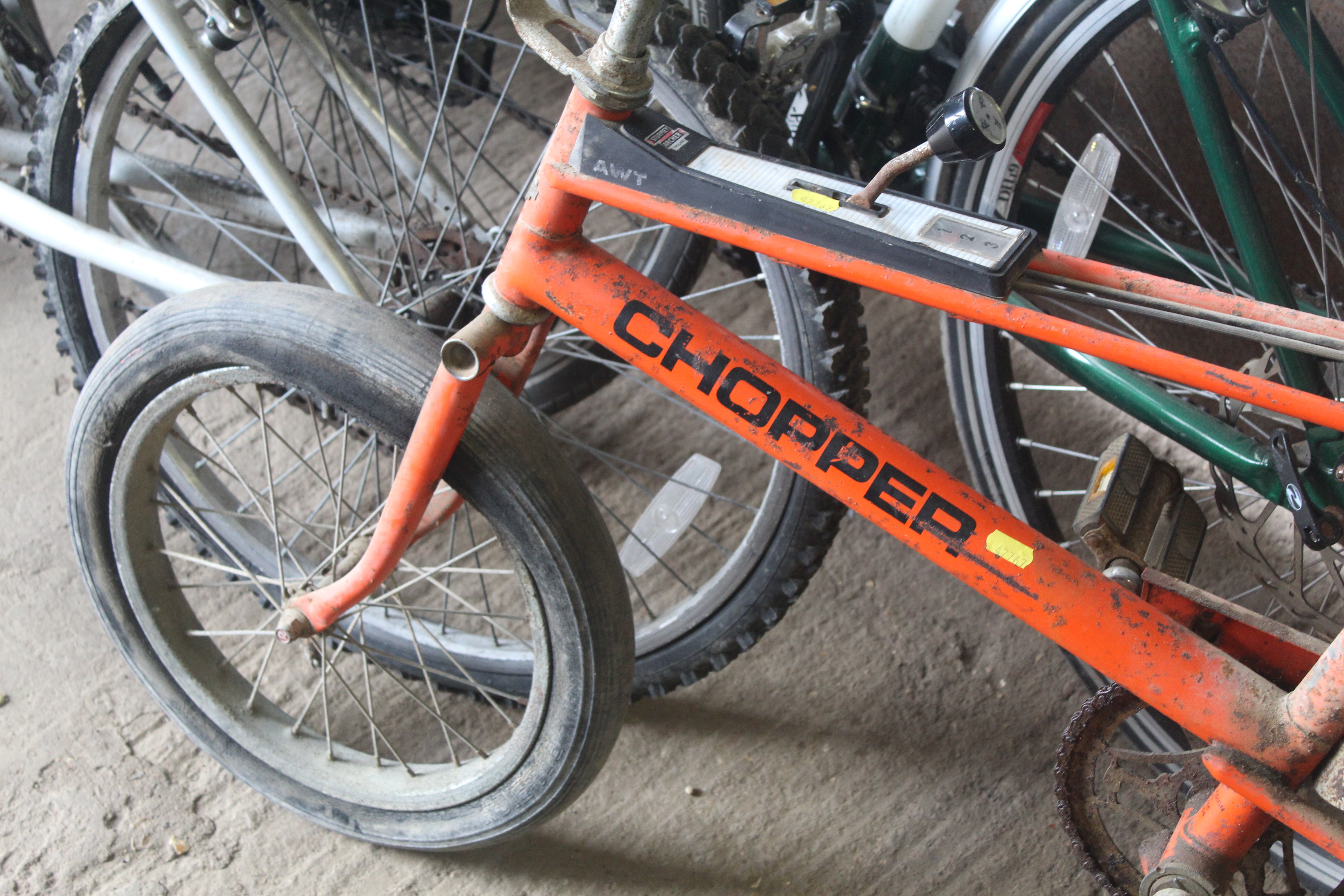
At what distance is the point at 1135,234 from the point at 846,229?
0.76m

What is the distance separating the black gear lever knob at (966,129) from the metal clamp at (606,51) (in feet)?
0.78

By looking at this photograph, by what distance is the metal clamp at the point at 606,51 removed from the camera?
0.81m

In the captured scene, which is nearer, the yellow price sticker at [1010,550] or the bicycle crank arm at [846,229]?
the bicycle crank arm at [846,229]

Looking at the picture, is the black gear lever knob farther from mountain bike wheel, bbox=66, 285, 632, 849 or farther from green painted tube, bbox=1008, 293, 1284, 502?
mountain bike wheel, bbox=66, 285, 632, 849

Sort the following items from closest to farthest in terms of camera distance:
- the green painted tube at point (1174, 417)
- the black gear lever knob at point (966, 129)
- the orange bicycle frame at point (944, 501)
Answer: the black gear lever knob at point (966, 129) < the orange bicycle frame at point (944, 501) < the green painted tube at point (1174, 417)

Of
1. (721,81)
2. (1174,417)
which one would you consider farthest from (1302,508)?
(721,81)

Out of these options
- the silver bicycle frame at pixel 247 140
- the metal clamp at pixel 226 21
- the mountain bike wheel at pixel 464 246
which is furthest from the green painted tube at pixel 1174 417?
the metal clamp at pixel 226 21

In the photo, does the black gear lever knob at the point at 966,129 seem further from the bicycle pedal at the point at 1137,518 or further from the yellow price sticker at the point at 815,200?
the bicycle pedal at the point at 1137,518

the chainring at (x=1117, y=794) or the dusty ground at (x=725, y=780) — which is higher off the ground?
the chainring at (x=1117, y=794)

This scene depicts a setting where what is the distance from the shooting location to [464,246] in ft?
4.76

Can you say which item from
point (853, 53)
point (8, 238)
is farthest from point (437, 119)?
point (8, 238)

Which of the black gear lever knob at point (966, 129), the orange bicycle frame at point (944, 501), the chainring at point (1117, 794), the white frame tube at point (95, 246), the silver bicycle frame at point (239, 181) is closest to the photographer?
the black gear lever knob at point (966, 129)

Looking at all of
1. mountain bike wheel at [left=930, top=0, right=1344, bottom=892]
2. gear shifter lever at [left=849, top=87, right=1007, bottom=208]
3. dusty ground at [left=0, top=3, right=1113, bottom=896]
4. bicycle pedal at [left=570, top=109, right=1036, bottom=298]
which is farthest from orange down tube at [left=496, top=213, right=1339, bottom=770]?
dusty ground at [left=0, top=3, right=1113, bottom=896]

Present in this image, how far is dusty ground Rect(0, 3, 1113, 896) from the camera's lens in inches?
54.7
